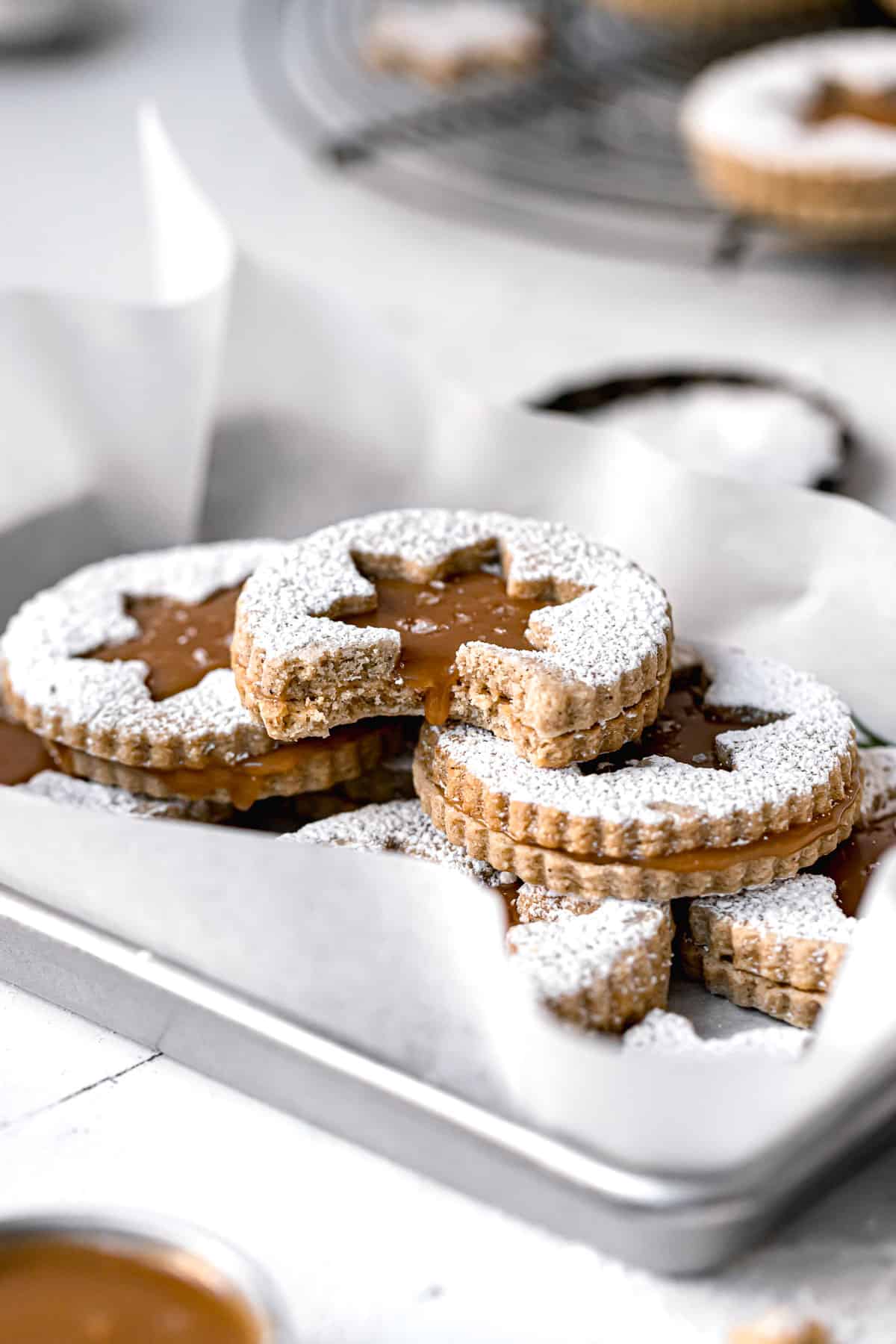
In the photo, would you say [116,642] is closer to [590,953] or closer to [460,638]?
[460,638]

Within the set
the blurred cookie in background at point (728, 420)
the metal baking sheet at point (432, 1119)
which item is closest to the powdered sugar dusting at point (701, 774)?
the metal baking sheet at point (432, 1119)

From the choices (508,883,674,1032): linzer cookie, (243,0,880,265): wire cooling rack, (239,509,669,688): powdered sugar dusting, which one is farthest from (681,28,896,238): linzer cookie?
(508,883,674,1032): linzer cookie

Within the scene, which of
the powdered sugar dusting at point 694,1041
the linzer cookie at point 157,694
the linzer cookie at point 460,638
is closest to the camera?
the powdered sugar dusting at point 694,1041

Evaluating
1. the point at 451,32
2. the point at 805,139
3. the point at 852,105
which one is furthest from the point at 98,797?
the point at 451,32

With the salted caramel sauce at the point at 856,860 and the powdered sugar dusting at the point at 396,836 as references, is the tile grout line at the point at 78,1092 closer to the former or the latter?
the powdered sugar dusting at the point at 396,836

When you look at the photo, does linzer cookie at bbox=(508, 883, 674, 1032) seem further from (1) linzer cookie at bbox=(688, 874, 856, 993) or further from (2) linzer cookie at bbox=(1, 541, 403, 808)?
(2) linzer cookie at bbox=(1, 541, 403, 808)
